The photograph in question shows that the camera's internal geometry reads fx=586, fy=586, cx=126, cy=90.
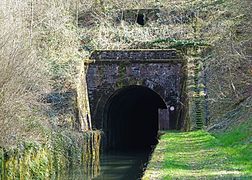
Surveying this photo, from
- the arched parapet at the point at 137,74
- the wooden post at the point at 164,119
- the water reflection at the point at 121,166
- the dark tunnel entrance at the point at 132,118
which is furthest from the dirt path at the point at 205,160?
the dark tunnel entrance at the point at 132,118

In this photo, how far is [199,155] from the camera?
45.5 feet

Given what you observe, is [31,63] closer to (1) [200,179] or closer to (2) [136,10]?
(1) [200,179]

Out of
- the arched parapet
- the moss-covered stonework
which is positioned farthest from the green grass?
the arched parapet

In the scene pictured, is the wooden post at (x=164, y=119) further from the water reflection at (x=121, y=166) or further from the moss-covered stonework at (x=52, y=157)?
the moss-covered stonework at (x=52, y=157)

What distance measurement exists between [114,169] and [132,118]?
57.1 ft

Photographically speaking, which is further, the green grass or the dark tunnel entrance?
the dark tunnel entrance

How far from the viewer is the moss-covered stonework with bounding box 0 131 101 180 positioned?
13438 mm

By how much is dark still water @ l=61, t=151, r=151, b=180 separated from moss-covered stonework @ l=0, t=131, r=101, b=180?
0.18 m

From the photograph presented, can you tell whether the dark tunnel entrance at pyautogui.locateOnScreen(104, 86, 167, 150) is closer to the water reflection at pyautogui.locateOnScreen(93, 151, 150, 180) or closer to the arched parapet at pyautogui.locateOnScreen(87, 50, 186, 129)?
the arched parapet at pyautogui.locateOnScreen(87, 50, 186, 129)

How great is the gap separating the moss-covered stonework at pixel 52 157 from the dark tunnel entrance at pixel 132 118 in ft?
28.0

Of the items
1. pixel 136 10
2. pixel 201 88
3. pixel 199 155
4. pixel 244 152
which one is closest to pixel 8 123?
pixel 199 155

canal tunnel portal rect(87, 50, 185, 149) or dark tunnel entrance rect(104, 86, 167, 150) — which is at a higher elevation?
canal tunnel portal rect(87, 50, 185, 149)

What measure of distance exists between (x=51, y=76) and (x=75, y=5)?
11977mm

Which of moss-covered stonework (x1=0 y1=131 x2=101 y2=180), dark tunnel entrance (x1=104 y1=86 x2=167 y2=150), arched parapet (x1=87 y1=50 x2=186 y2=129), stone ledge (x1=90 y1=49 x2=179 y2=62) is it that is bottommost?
dark tunnel entrance (x1=104 y1=86 x2=167 y2=150)
